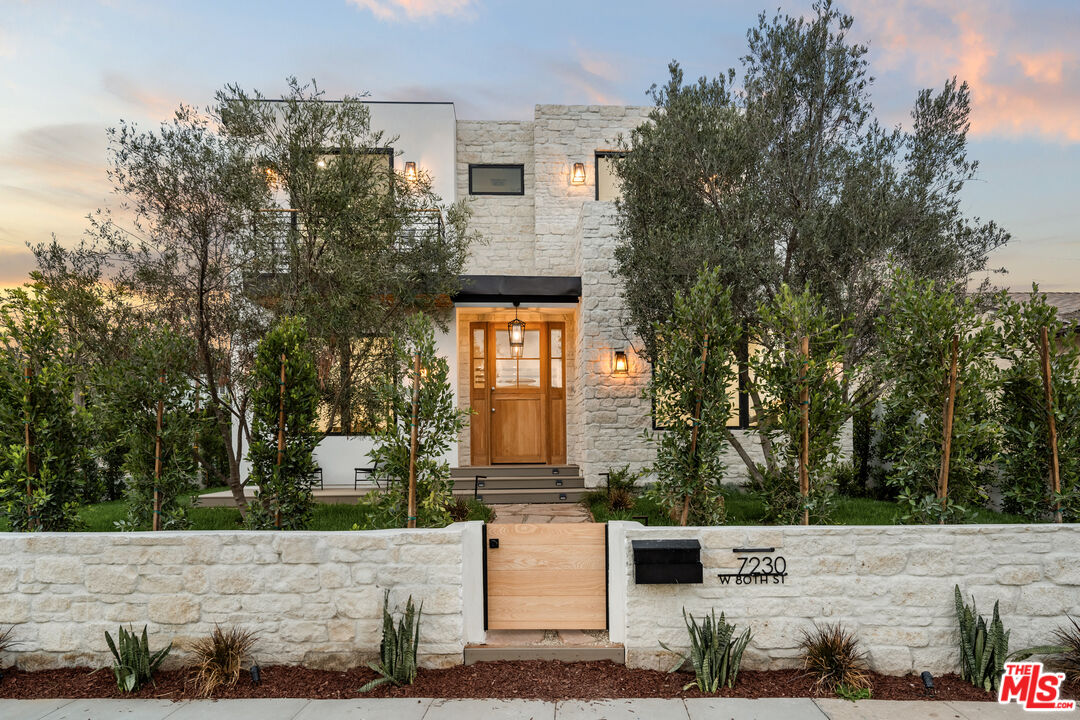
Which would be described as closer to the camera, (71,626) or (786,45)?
(71,626)

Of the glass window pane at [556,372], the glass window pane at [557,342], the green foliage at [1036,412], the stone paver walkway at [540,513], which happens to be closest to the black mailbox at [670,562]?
the green foliage at [1036,412]

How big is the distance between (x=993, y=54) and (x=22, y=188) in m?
13.1

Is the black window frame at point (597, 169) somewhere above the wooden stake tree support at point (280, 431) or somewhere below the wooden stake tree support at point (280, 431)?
above

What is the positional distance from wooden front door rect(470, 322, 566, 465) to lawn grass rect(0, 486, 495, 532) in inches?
104

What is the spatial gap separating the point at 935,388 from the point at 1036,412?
0.81 metres

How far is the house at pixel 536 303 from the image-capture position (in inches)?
332

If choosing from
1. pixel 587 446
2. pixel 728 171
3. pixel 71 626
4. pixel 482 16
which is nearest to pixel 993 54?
pixel 728 171

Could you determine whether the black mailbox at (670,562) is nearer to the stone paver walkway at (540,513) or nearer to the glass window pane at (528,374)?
the stone paver walkway at (540,513)

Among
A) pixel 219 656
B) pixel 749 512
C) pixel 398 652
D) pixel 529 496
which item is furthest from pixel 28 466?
pixel 749 512

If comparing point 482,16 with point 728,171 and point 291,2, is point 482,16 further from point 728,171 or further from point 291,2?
point 728,171

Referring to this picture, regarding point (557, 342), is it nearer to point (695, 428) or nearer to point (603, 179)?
point (603, 179)

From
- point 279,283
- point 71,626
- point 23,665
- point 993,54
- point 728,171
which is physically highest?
point 993,54

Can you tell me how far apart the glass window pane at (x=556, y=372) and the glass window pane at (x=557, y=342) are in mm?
129

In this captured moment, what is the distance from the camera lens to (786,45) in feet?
17.8
